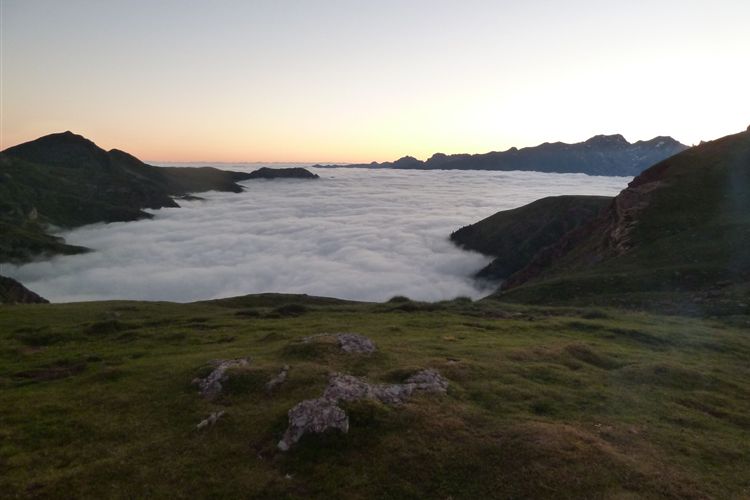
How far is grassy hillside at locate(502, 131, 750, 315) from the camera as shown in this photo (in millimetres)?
61094

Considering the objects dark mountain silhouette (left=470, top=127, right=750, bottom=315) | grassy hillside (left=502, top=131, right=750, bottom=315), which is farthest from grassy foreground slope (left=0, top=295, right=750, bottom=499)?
dark mountain silhouette (left=470, top=127, right=750, bottom=315)

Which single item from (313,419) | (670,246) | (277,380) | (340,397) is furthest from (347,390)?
(670,246)

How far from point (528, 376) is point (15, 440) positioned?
27785mm

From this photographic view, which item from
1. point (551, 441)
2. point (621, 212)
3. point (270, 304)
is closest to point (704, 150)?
point (621, 212)

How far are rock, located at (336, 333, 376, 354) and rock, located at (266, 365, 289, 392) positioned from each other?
5325 mm

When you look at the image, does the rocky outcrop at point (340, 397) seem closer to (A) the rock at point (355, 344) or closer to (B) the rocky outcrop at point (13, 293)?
(A) the rock at point (355, 344)

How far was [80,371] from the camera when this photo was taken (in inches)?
1391

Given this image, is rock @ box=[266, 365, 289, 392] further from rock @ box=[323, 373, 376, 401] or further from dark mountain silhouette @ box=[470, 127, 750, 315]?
dark mountain silhouette @ box=[470, 127, 750, 315]

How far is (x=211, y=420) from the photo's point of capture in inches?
945

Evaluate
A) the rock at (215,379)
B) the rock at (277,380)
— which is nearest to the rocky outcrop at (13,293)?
the rock at (215,379)

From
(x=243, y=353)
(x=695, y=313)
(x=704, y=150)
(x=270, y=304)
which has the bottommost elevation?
(x=270, y=304)

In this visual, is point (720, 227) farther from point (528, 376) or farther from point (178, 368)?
point (178, 368)

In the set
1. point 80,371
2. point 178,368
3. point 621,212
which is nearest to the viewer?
point 178,368

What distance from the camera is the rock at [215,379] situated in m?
27.6
